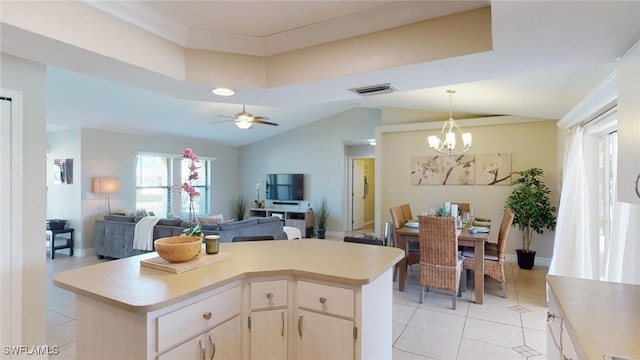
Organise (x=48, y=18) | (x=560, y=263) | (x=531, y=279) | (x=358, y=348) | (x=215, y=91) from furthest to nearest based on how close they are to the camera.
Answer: (x=531, y=279), (x=560, y=263), (x=215, y=91), (x=358, y=348), (x=48, y=18)

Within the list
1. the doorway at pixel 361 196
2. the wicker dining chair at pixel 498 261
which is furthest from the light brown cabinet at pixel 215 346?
the doorway at pixel 361 196

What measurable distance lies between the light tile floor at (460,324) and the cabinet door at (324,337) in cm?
109

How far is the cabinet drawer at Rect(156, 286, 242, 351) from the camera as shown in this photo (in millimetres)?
1395

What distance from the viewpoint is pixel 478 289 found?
368cm

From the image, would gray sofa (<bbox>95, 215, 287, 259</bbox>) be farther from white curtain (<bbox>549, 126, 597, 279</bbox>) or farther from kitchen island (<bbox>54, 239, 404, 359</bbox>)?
white curtain (<bbox>549, 126, 597, 279</bbox>)

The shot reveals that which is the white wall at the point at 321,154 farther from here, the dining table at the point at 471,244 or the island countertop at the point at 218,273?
the island countertop at the point at 218,273

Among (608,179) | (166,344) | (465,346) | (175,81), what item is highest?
(175,81)


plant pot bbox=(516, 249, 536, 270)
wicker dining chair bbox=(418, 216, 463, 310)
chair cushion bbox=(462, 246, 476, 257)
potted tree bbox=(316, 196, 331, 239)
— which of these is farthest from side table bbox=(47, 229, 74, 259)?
plant pot bbox=(516, 249, 536, 270)

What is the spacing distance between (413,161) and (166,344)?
5.63 meters

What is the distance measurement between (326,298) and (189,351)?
698mm

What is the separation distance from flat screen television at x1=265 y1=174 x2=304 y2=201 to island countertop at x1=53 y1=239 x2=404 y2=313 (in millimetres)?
6131

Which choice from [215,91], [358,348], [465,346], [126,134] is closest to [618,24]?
[358,348]

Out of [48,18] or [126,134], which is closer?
[48,18]

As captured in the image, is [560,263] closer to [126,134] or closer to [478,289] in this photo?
[478,289]
